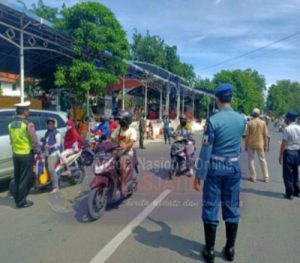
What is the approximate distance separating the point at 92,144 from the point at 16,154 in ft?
17.5

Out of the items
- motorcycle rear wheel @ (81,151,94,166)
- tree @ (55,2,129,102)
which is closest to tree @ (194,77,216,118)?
tree @ (55,2,129,102)

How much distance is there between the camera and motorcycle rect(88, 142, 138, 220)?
16.8 ft

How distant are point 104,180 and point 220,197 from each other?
6.88 ft

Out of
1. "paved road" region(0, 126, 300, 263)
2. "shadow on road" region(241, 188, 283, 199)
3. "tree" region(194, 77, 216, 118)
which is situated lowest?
"paved road" region(0, 126, 300, 263)

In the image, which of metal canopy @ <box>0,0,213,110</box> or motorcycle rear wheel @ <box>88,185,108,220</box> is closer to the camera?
motorcycle rear wheel @ <box>88,185,108,220</box>

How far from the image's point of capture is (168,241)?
429 cm

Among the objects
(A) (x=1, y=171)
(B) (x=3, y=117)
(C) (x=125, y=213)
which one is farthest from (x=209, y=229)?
(B) (x=3, y=117)

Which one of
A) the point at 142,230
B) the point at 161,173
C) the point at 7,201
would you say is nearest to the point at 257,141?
the point at 161,173

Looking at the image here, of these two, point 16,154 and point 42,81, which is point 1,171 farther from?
point 42,81

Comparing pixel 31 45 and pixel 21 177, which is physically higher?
pixel 31 45

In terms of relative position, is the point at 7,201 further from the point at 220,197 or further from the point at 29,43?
the point at 29,43

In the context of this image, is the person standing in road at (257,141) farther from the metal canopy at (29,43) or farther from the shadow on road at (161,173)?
the metal canopy at (29,43)

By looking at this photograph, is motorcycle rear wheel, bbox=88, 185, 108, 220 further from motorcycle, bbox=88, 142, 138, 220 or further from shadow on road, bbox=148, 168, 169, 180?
shadow on road, bbox=148, 168, 169, 180

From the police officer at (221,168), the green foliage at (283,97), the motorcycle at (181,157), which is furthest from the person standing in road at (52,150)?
the green foliage at (283,97)
